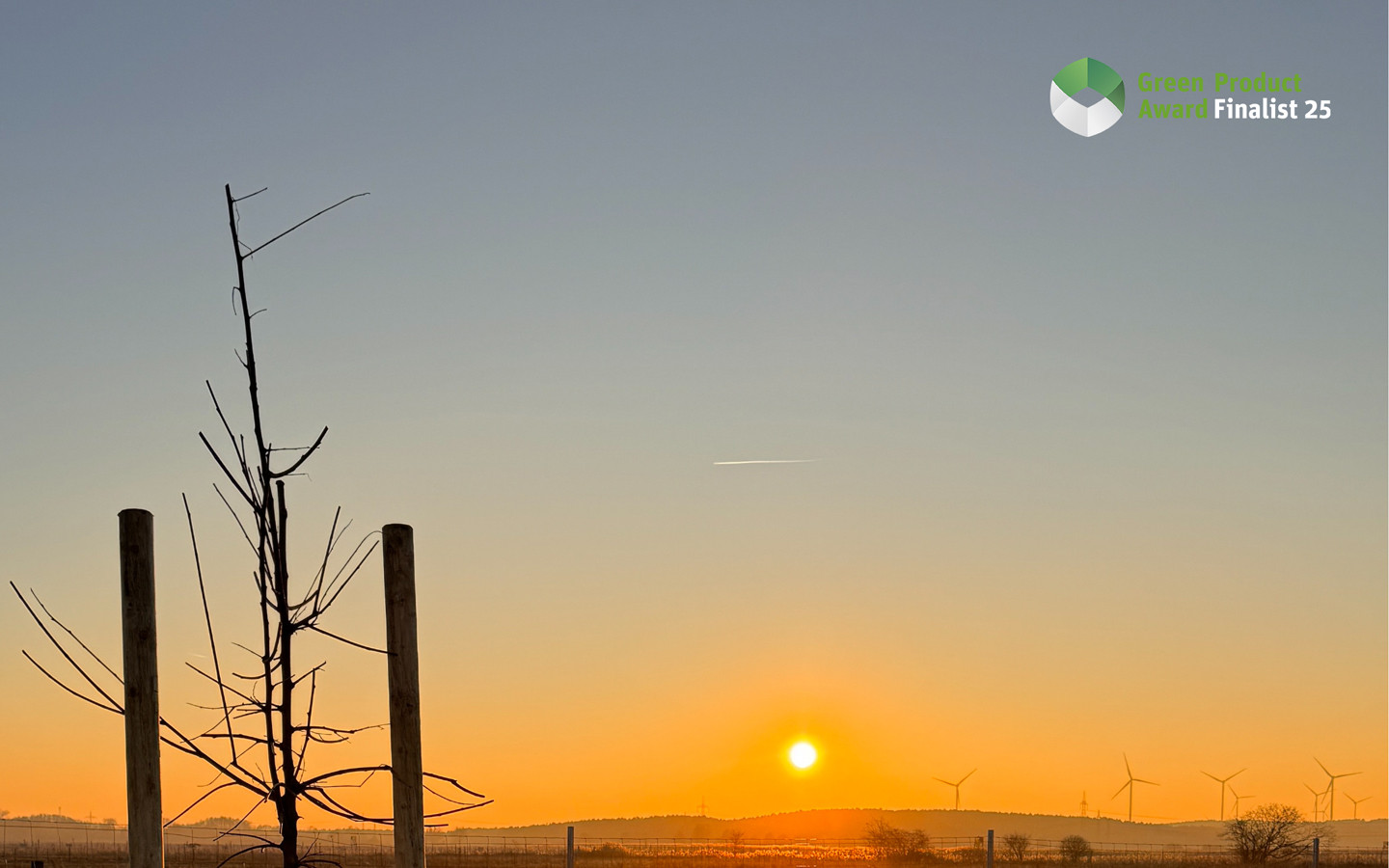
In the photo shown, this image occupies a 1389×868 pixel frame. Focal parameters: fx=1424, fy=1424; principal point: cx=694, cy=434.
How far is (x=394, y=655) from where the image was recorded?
15.4 feet

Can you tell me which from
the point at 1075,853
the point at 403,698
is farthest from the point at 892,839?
the point at 403,698

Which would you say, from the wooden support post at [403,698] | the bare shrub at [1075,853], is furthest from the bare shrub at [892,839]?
the wooden support post at [403,698]

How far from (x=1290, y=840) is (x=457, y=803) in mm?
49660

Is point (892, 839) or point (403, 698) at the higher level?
point (403, 698)

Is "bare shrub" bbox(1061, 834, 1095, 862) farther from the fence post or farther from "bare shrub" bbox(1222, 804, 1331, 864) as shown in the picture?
the fence post

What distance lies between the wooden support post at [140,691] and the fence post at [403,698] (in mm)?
777

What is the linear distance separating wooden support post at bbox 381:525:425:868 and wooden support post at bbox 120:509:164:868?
0.78 m

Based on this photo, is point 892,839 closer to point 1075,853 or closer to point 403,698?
point 1075,853

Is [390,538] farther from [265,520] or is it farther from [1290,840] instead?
[1290,840]

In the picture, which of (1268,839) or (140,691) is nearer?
(140,691)

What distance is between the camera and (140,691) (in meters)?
4.67

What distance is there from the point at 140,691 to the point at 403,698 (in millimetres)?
866

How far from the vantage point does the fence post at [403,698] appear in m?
4.65

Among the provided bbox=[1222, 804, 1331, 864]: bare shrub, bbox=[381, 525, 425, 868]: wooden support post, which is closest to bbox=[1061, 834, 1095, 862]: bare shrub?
bbox=[1222, 804, 1331, 864]: bare shrub
